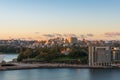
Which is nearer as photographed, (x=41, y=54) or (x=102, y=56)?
(x=102, y=56)

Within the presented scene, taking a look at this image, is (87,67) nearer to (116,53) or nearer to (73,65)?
(73,65)

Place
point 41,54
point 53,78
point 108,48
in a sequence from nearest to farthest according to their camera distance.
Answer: point 53,78, point 108,48, point 41,54

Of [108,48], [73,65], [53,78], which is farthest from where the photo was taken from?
[108,48]

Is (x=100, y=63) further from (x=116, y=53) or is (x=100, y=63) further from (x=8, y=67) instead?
(x=8, y=67)

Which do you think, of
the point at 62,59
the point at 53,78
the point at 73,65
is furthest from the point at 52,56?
the point at 53,78

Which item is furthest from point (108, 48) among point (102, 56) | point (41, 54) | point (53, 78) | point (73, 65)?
point (53, 78)

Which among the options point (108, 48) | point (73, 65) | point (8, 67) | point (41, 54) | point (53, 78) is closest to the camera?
point (53, 78)
